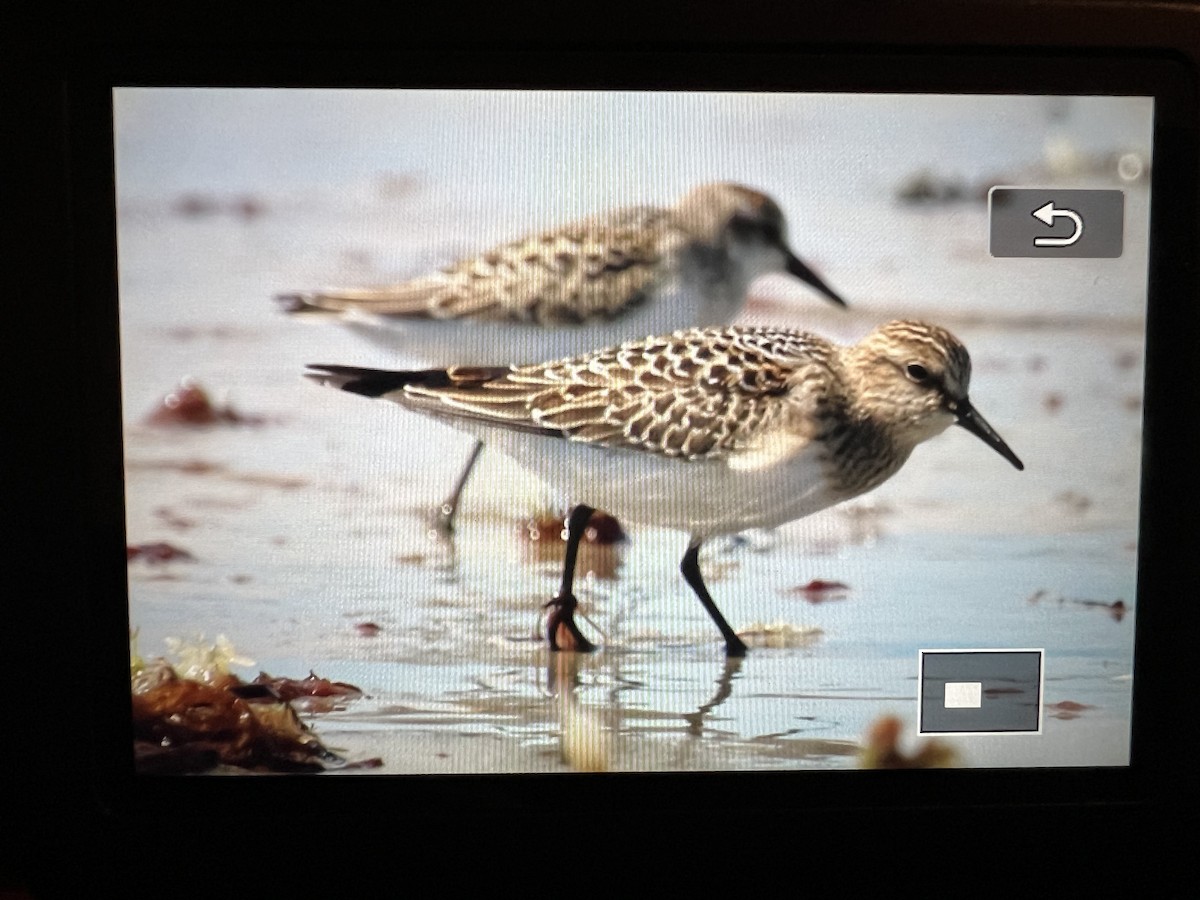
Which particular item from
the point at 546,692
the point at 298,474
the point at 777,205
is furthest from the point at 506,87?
the point at 546,692

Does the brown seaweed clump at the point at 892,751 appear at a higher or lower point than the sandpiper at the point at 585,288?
lower

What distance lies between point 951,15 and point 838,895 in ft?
2.66

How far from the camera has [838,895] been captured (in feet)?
3.92

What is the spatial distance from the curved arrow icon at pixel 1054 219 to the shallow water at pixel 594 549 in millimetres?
28

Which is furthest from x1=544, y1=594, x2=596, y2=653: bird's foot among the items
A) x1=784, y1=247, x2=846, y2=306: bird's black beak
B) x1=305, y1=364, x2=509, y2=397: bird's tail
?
x1=784, y1=247, x2=846, y2=306: bird's black beak

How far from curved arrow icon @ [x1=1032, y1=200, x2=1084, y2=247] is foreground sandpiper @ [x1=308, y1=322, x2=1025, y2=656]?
0.40 ft

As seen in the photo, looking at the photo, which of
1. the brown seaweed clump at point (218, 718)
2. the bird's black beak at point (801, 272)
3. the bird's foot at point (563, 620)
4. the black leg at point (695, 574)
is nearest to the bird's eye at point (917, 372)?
the bird's black beak at point (801, 272)

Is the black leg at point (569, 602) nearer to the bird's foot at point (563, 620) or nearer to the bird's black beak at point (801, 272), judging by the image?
the bird's foot at point (563, 620)

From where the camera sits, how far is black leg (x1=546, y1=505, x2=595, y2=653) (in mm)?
1161

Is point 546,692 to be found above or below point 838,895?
above

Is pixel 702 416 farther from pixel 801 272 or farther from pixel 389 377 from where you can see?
pixel 389 377

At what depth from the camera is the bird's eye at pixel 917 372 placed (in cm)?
116

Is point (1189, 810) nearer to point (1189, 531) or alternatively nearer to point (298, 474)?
point (1189, 531)

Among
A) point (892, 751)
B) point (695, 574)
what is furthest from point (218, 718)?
point (892, 751)
